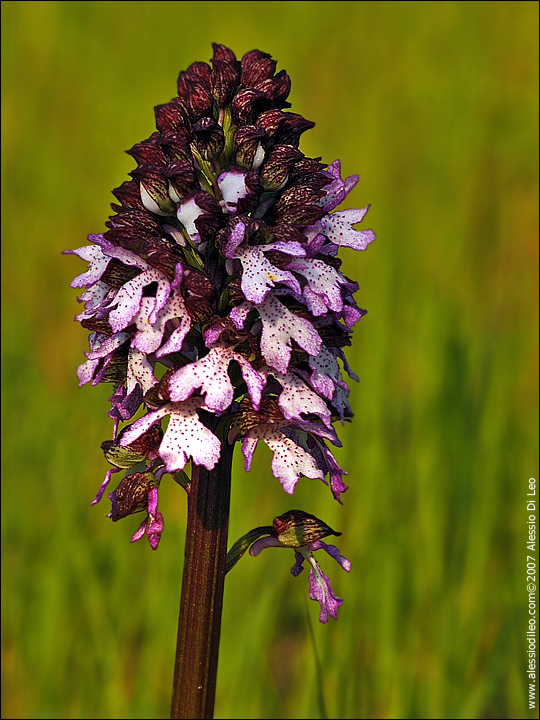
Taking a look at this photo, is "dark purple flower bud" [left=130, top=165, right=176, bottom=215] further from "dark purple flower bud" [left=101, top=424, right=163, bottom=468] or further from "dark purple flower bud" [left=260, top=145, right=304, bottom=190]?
"dark purple flower bud" [left=101, top=424, right=163, bottom=468]

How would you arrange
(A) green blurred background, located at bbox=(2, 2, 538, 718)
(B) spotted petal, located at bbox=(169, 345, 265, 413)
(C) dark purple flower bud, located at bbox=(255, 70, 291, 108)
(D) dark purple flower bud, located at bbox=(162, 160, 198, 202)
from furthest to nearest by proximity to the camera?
(A) green blurred background, located at bbox=(2, 2, 538, 718) < (C) dark purple flower bud, located at bbox=(255, 70, 291, 108) < (D) dark purple flower bud, located at bbox=(162, 160, 198, 202) < (B) spotted petal, located at bbox=(169, 345, 265, 413)

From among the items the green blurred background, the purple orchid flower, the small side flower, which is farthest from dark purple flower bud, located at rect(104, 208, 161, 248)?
the green blurred background

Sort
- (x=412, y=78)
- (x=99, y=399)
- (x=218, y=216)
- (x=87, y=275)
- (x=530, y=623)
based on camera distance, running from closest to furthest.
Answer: (x=218, y=216) → (x=87, y=275) → (x=530, y=623) → (x=99, y=399) → (x=412, y=78)

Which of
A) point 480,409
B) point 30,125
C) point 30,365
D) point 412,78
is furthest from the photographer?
point 412,78

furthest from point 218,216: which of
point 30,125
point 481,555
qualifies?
point 30,125

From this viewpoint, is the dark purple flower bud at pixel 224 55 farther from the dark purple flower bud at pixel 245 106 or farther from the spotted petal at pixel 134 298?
the spotted petal at pixel 134 298

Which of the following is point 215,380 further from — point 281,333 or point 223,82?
point 223,82

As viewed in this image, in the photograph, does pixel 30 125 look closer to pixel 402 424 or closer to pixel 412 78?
pixel 412 78
